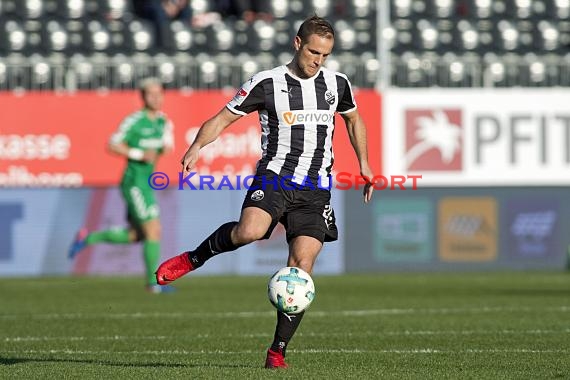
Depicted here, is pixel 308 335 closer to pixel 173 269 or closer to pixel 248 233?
pixel 173 269

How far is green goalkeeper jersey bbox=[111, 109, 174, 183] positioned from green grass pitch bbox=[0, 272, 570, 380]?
1.45m

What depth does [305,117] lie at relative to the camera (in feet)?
26.7

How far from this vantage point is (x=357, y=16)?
2425 centimetres

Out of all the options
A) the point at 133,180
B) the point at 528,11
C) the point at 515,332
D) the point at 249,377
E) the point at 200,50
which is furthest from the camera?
the point at 528,11

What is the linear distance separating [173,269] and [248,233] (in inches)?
21.8

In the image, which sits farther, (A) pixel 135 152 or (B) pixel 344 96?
(A) pixel 135 152

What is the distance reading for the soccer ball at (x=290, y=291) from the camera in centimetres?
778

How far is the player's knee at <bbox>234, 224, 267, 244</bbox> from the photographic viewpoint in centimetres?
784

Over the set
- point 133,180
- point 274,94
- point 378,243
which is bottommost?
point 378,243

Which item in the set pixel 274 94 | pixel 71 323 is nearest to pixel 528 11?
pixel 71 323

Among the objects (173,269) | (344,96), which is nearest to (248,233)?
(173,269)

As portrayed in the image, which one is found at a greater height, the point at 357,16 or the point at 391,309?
the point at 357,16

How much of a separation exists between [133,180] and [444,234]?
277 inches

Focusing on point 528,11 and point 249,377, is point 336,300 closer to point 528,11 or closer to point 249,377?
point 249,377
